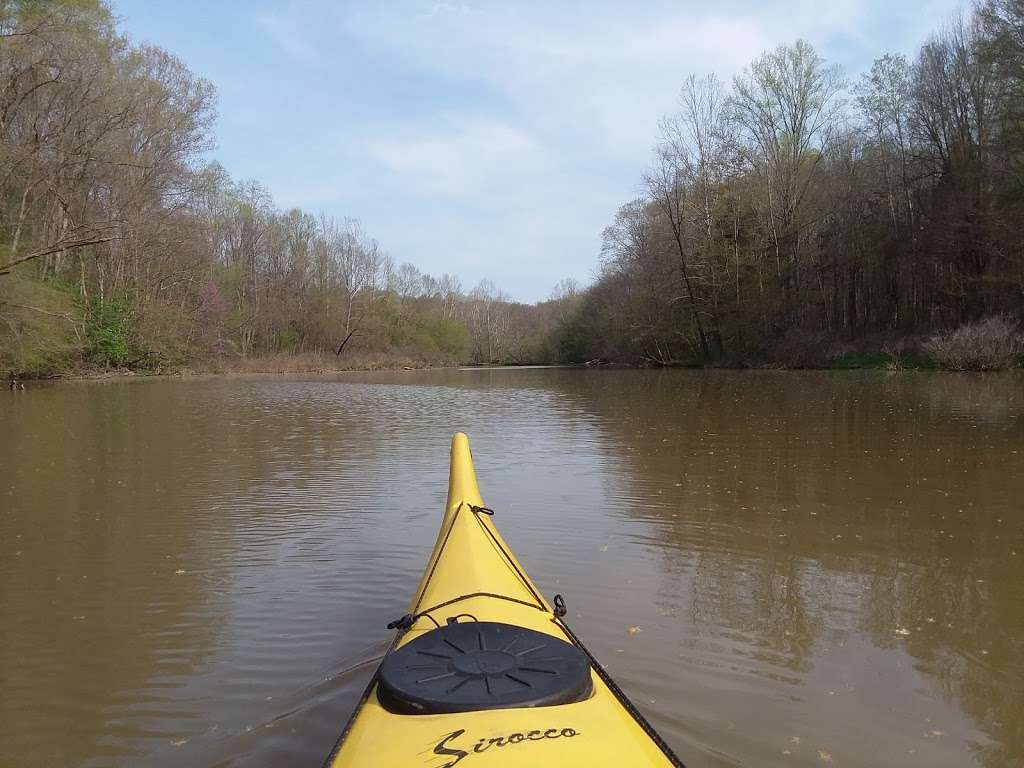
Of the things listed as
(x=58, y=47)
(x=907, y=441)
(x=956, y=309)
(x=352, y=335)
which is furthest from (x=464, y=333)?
(x=907, y=441)

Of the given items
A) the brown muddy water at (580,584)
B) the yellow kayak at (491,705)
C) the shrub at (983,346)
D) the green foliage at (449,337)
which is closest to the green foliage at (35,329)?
the brown muddy water at (580,584)

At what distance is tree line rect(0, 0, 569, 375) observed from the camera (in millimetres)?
21656

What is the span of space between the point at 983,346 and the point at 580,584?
2731cm

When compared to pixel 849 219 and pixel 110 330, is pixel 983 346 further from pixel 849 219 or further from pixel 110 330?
pixel 110 330

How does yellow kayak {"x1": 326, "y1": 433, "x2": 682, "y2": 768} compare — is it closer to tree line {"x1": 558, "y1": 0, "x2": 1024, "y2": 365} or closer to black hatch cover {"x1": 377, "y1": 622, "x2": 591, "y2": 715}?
black hatch cover {"x1": 377, "y1": 622, "x2": 591, "y2": 715}

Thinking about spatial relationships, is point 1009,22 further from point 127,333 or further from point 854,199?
point 127,333

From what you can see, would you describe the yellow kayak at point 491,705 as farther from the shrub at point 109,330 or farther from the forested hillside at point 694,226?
the shrub at point 109,330

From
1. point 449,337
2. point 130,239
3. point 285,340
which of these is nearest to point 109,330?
point 130,239

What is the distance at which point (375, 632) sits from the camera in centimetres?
434

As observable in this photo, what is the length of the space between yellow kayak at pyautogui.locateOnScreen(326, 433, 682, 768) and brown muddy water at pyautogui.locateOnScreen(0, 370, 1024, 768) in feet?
2.79

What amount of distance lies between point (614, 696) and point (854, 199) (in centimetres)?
4166

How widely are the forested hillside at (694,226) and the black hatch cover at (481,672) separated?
17.4m

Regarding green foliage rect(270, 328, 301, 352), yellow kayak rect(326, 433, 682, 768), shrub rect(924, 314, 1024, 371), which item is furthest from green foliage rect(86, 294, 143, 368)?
shrub rect(924, 314, 1024, 371)

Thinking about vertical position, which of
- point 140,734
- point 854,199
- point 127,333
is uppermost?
point 854,199
